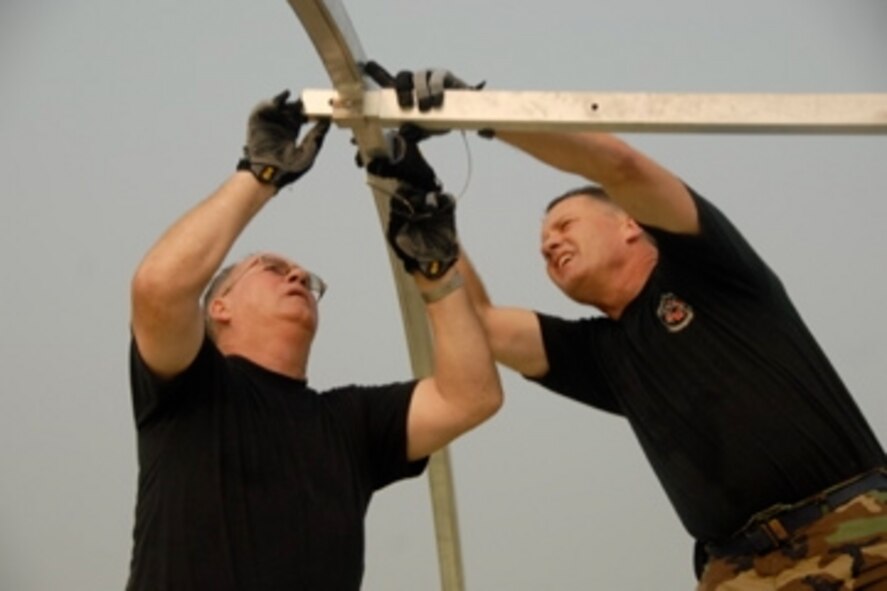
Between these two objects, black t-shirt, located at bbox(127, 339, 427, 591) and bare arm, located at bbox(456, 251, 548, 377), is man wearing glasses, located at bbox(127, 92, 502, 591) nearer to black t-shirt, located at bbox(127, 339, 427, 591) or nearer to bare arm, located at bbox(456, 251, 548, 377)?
black t-shirt, located at bbox(127, 339, 427, 591)

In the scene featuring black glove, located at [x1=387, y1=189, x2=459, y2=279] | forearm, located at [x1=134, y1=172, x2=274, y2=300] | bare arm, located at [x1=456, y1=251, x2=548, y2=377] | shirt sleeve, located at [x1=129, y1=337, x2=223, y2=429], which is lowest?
bare arm, located at [x1=456, y1=251, x2=548, y2=377]

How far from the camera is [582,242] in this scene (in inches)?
96.7

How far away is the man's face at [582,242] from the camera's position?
7.94ft

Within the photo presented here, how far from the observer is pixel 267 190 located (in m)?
1.96

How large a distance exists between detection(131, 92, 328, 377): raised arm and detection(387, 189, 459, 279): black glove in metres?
0.22

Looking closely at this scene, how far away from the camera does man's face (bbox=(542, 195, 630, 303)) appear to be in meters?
2.42

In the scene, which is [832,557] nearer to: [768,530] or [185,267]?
[768,530]

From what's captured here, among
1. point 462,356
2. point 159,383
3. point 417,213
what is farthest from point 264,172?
point 462,356

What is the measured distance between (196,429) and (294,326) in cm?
40

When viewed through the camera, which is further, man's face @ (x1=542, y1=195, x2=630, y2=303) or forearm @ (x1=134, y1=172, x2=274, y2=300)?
man's face @ (x1=542, y1=195, x2=630, y2=303)

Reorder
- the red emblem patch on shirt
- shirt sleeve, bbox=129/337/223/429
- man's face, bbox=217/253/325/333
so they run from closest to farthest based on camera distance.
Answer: shirt sleeve, bbox=129/337/223/429, the red emblem patch on shirt, man's face, bbox=217/253/325/333

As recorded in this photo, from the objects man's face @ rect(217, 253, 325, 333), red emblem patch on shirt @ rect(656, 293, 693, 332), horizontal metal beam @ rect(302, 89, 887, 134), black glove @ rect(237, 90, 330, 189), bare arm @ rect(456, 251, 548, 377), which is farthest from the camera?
bare arm @ rect(456, 251, 548, 377)

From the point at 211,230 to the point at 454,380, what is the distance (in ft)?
1.96

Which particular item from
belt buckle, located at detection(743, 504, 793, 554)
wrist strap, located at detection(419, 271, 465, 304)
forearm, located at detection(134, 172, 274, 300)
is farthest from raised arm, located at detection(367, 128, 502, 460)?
belt buckle, located at detection(743, 504, 793, 554)
